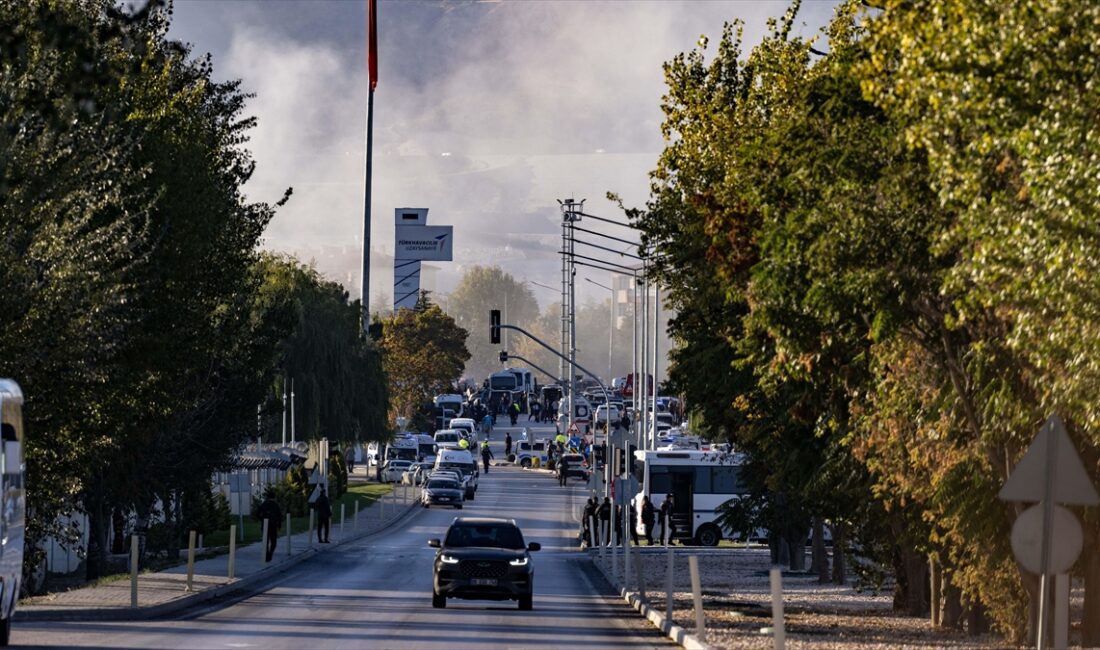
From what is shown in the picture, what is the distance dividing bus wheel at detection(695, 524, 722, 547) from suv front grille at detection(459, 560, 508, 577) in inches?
1378

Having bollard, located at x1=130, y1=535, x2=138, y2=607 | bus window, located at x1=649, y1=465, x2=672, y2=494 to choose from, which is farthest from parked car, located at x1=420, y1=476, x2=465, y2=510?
bollard, located at x1=130, y1=535, x2=138, y2=607

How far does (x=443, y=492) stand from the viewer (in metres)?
83.1

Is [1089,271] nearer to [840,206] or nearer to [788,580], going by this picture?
[840,206]

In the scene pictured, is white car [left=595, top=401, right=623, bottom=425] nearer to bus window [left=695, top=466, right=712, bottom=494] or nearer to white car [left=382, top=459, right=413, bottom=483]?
white car [left=382, top=459, right=413, bottom=483]

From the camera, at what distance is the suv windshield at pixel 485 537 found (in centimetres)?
3272

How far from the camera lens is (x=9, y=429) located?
69.9 feet

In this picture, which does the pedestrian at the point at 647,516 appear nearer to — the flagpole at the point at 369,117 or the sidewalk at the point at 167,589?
the sidewalk at the point at 167,589

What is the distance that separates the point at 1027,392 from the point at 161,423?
2362 cm

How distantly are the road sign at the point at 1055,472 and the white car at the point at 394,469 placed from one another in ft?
301

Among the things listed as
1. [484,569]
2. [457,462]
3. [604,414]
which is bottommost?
[484,569]

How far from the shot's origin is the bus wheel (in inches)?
2611

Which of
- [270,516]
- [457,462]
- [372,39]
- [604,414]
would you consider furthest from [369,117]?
[270,516]

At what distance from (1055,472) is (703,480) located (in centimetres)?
5278

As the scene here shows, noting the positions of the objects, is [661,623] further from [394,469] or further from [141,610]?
[394,469]
